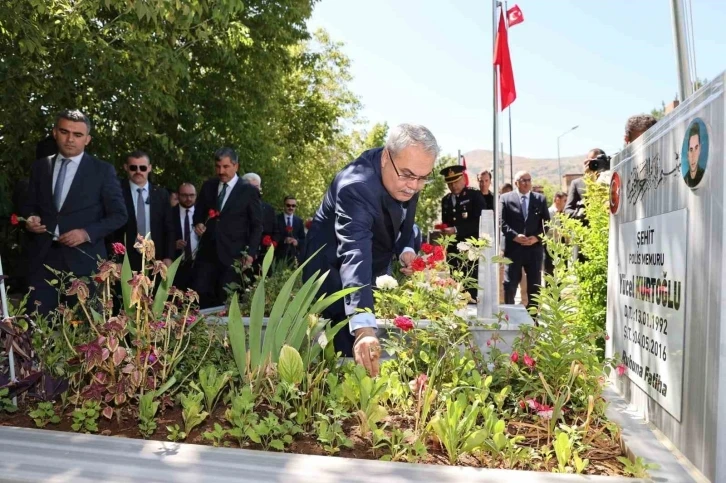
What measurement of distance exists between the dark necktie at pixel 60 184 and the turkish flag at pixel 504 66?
4.94m

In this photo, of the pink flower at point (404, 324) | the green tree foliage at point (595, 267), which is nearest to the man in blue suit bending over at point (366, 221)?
the pink flower at point (404, 324)

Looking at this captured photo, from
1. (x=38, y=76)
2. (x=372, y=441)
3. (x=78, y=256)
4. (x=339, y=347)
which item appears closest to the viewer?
(x=372, y=441)

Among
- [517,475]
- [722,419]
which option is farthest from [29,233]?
[722,419]

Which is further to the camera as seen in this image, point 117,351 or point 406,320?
point 406,320

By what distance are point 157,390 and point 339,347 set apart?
108 cm

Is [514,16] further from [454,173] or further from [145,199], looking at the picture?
[145,199]

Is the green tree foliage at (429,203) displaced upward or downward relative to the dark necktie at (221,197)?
upward

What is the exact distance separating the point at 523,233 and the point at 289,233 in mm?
5107

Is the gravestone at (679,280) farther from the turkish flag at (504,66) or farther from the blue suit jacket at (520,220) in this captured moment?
the blue suit jacket at (520,220)

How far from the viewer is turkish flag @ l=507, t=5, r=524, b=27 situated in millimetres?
8771

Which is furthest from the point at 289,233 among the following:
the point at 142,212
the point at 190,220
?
the point at 142,212

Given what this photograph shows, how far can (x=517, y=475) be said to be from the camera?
6.74ft

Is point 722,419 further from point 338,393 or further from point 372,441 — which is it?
point 338,393

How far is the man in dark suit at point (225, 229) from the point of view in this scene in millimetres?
6957
